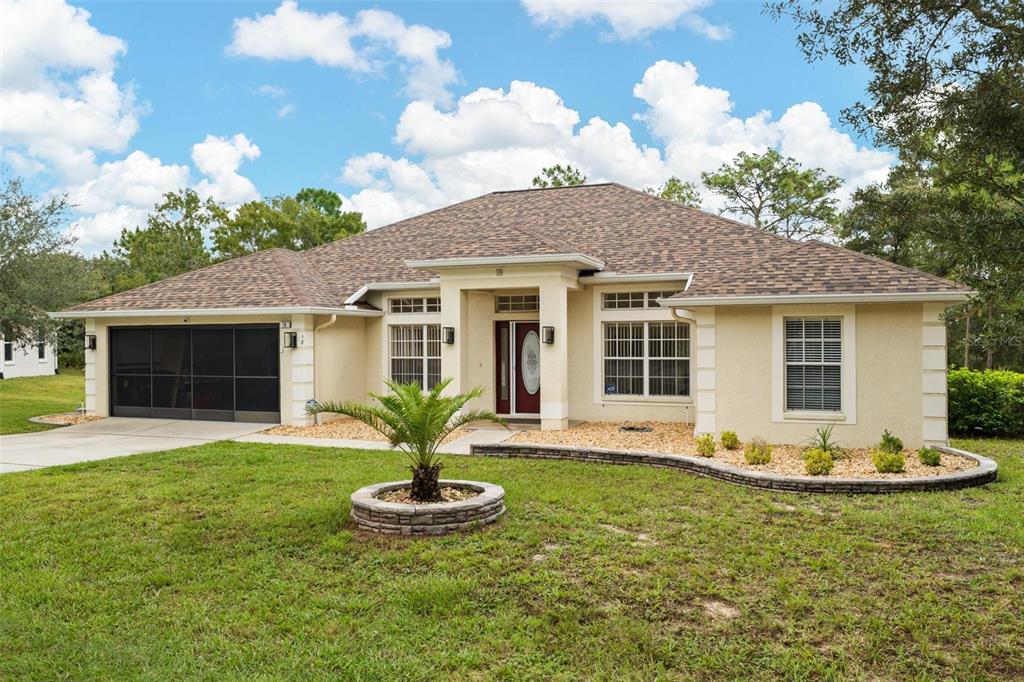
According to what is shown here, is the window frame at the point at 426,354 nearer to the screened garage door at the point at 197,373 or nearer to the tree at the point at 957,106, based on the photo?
the screened garage door at the point at 197,373

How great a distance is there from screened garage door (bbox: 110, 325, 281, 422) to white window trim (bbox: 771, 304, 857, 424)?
1038cm

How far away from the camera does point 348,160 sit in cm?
3131

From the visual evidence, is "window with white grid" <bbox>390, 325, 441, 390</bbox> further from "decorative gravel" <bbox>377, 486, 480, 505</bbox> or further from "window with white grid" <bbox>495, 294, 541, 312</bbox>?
"decorative gravel" <bbox>377, 486, 480, 505</bbox>

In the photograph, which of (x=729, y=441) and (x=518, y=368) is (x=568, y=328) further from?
(x=729, y=441)

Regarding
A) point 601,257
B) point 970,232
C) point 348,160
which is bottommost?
point 970,232

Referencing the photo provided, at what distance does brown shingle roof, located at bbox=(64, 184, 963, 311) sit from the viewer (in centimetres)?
1189

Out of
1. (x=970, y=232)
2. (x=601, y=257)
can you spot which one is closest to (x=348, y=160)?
(x=601, y=257)

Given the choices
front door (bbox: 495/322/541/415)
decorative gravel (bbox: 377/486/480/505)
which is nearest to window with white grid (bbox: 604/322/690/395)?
front door (bbox: 495/322/541/415)

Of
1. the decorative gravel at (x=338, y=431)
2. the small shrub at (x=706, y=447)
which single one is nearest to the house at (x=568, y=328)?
the decorative gravel at (x=338, y=431)

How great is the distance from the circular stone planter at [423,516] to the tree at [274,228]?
33472 millimetres

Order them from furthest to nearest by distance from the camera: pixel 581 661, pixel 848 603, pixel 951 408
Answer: pixel 951 408, pixel 848 603, pixel 581 661

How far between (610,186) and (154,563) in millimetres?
16143

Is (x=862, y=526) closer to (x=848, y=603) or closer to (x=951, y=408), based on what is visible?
(x=848, y=603)

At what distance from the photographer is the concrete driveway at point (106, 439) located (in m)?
11.4
